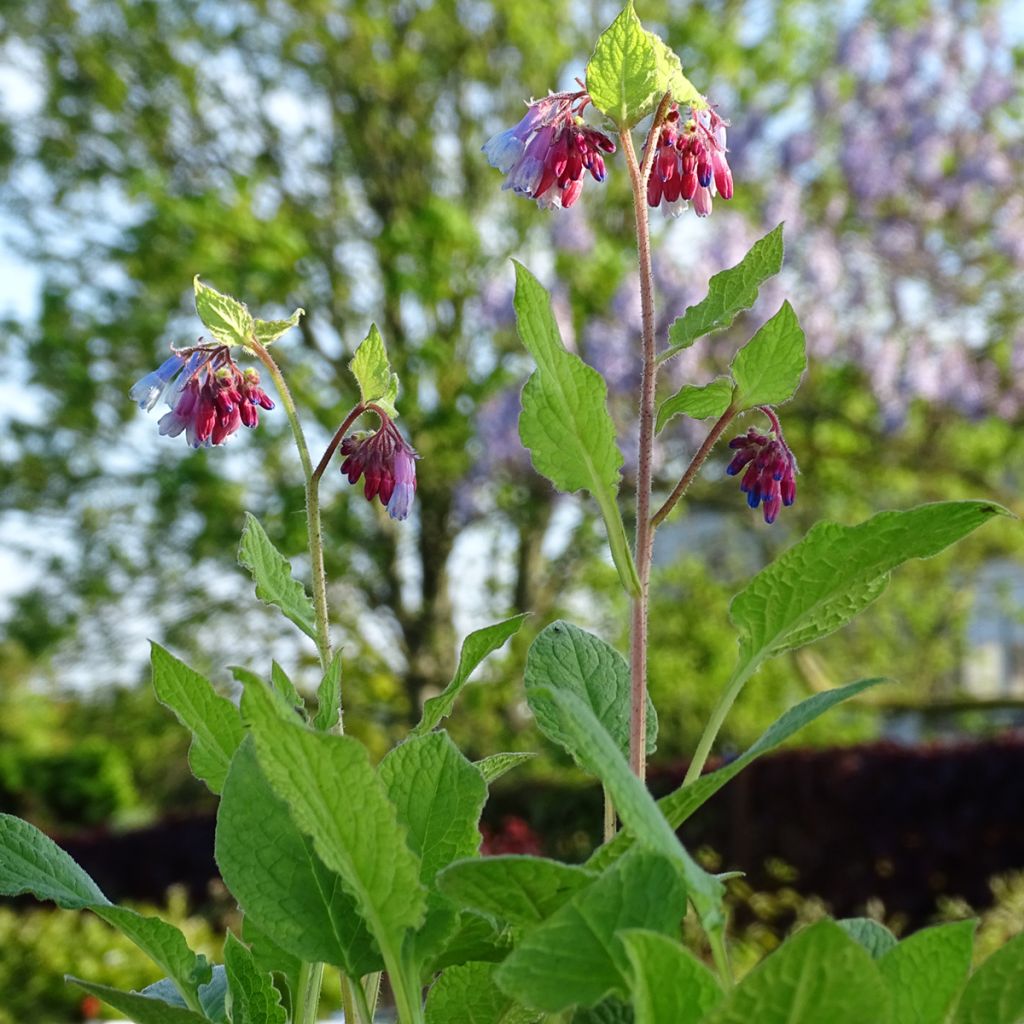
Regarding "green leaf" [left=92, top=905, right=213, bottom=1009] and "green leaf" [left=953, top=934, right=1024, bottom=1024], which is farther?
"green leaf" [left=92, top=905, right=213, bottom=1009]

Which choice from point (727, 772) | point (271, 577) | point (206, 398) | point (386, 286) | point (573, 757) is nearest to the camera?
point (727, 772)

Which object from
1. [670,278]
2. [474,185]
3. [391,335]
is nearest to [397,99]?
[474,185]

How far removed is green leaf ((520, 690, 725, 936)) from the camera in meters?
0.87

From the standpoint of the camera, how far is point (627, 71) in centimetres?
121

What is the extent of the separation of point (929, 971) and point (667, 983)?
202 mm

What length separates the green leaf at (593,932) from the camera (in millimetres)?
866

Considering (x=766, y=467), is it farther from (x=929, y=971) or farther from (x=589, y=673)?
(x=929, y=971)

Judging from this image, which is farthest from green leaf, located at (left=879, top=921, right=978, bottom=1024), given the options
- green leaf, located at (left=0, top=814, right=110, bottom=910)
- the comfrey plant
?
green leaf, located at (left=0, top=814, right=110, bottom=910)

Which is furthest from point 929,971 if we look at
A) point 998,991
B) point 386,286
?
point 386,286

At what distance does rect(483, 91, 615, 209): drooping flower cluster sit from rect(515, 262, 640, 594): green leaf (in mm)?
261

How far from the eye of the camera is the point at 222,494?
1252 cm

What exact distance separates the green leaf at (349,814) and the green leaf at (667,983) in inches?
7.7

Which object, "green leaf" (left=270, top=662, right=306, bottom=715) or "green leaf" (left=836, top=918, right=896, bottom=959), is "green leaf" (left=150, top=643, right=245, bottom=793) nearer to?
"green leaf" (left=270, top=662, right=306, bottom=715)

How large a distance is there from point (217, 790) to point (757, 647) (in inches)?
18.9
